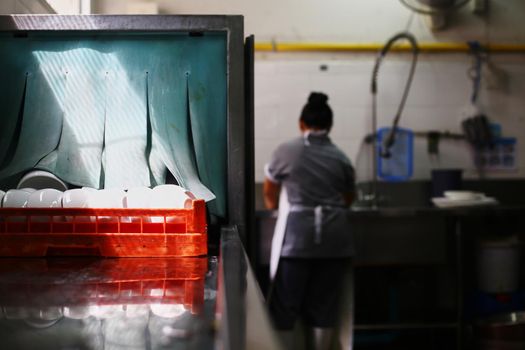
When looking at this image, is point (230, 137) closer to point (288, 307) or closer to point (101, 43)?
point (101, 43)

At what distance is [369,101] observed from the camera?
11.0ft

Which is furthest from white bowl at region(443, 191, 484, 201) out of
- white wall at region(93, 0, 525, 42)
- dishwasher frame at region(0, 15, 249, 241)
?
dishwasher frame at region(0, 15, 249, 241)

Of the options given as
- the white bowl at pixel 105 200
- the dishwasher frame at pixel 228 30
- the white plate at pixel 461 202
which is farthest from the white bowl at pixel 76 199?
the white plate at pixel 461 202

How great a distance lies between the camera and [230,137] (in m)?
1.21

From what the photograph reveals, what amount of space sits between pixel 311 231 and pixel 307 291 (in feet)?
1.01

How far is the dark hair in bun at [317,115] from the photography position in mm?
2500

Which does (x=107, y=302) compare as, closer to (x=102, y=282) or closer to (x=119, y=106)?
(x=102, y=282)

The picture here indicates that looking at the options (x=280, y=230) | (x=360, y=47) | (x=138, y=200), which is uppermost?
(x=360, y=47)

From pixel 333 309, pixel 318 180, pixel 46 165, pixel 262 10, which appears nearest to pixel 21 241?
pixel 46 165

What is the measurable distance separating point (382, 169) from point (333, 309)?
3.88ft

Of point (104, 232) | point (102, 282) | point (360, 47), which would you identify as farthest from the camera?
point (360, 47)

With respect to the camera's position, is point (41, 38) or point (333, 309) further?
point (333, 309)

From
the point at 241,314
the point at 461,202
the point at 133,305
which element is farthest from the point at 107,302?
the point at 461,202

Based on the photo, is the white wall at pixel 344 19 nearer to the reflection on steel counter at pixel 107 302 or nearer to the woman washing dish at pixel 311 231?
the woman washing dish at pixel 311 231
